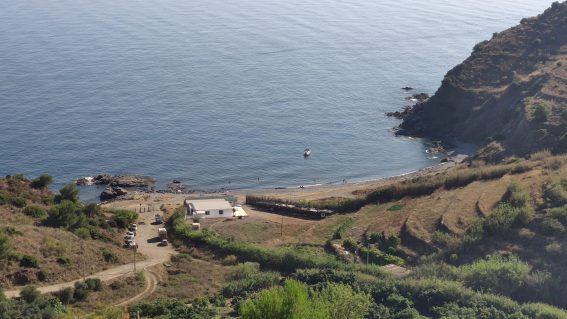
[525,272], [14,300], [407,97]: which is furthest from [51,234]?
[407,97]

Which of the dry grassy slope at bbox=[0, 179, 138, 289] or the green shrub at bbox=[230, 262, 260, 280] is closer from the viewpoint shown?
the dry grassy slope at bbox=[0, 179, 138, 289]

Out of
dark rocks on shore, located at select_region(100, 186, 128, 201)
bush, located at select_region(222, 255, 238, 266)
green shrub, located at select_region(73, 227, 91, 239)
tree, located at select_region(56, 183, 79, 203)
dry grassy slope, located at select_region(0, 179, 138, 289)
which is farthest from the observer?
dark rocks on shore, located at select_region(100, 186, 128, 201)

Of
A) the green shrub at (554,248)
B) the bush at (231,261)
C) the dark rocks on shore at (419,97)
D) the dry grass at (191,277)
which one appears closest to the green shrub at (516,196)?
the green shrub at (554,248)

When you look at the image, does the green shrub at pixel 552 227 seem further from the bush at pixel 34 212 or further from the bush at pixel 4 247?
the bush at pixel 34 212

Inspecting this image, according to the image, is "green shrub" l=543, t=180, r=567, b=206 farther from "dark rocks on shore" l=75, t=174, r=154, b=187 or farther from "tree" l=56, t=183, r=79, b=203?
"dark rocks on shore" l=75, t=174, r=154, b=187

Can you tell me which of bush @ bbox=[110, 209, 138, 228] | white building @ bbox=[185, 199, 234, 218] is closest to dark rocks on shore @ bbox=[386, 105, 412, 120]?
white building @ bbox=[185, 199, 234, 218]
